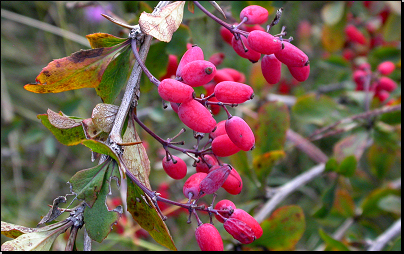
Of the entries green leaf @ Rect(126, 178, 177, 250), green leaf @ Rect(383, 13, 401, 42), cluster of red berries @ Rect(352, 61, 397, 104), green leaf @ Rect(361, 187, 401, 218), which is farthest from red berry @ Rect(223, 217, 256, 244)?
green leaf @ Rect(383, 13, 401, 42)

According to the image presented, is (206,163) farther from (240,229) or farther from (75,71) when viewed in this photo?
(75,71)

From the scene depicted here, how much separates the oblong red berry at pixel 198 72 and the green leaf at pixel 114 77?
0.65ft

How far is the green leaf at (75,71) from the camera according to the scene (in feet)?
2.41

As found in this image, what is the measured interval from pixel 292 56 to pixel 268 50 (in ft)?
0.19

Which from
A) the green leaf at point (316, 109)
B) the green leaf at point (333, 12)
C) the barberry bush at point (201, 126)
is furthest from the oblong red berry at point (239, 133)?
the green leaf at point (333, 12)

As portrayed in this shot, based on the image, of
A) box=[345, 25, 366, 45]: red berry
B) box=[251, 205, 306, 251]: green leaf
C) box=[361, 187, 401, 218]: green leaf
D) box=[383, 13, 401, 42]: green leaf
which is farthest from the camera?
box=[345, 25, 366, 45]: red berry

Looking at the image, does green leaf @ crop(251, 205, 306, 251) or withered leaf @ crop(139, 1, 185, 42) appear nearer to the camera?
withered leaf @ crop(139, 1, 185, 42)

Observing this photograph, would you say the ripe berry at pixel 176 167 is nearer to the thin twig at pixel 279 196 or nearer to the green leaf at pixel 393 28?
the thin twig at pixel 279 196

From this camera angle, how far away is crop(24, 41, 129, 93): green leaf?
736 millimetres

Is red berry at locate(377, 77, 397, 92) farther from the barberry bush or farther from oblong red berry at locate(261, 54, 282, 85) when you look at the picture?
oblong red berry at locate(261, 54, 282, 85)

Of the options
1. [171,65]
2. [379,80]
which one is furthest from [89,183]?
→ [379,80]

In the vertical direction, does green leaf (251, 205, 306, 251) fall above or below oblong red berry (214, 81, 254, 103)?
below

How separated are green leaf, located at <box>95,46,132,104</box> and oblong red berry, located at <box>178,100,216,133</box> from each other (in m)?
0.21

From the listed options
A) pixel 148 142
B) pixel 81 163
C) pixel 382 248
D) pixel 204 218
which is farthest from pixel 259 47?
A: pixel 81 163
